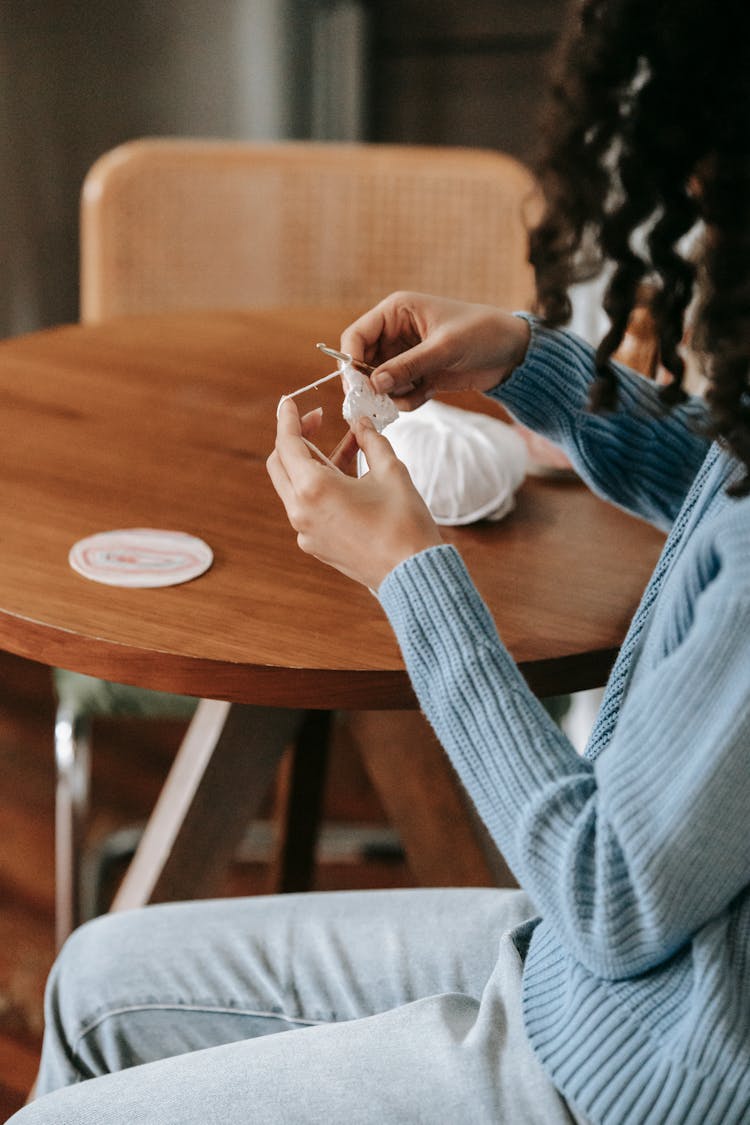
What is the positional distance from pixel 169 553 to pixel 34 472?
0.68 feet

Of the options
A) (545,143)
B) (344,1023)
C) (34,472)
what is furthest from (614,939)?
(34,472)

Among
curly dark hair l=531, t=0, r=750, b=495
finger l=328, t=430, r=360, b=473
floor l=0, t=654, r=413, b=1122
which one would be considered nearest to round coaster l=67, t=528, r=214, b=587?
finger l=328, t=430, r=360, b=473

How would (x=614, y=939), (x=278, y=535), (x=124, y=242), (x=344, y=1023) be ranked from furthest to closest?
(x=124, y=242) < (x=278, y=535) < (x=344, y=1023) < (x=614, y=939)

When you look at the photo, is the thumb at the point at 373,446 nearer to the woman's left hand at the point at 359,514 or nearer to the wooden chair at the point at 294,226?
the woman's left hand at the point at 359,514

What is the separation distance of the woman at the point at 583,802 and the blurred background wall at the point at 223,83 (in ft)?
5.93

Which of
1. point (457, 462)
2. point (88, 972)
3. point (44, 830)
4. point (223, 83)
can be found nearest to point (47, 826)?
point (44, 830)

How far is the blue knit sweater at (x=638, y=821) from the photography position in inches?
22.1

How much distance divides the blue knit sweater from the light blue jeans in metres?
0.05

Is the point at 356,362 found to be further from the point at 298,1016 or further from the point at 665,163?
the point at 298,1016

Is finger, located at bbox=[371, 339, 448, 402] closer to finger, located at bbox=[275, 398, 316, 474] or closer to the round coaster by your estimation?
finger, located at bbox=[275, 398, 316, 474]

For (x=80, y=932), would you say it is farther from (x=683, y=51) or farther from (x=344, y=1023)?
(x=683, y=51)

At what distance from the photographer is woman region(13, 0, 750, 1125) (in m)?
0.58

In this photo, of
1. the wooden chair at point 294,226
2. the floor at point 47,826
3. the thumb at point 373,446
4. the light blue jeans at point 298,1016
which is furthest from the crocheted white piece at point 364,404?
the wooden chair at point 294,226

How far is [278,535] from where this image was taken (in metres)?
0.95
